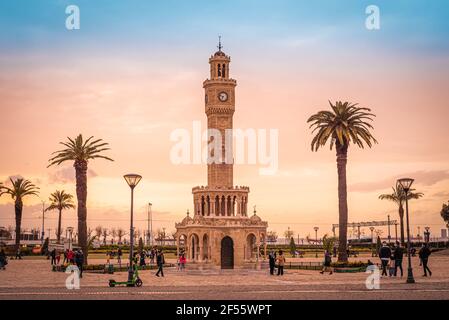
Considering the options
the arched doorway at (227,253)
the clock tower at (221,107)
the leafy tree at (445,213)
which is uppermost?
the clock tower at (221,107)

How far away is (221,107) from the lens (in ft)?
213

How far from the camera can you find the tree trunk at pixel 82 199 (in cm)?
5484

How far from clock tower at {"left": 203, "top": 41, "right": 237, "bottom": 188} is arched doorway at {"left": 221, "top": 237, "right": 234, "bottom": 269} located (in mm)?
6003

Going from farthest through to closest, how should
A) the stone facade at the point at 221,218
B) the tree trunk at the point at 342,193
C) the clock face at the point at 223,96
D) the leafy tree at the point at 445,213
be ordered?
the leafy tree at the point at 445,213
the clock face at the point at 223,96
the stone facade at the point at 221,218
the tree trunk at the point at 342,193

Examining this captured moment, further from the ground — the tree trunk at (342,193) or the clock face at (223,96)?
the clock face at (223,96)

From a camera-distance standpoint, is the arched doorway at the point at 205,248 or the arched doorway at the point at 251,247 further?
the arched doorway at the point at 251,247

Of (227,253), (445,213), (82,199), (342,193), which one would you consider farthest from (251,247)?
(445,213)

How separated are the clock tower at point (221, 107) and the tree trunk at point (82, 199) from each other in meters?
14.3

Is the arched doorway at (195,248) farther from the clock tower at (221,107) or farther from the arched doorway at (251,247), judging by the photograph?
the clock tower at (221,107)

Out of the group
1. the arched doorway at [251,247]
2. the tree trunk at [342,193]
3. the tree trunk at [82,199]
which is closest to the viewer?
the tree trunk at [342,193]

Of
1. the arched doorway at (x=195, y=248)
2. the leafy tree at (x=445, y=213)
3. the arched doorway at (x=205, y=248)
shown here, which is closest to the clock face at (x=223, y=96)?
the arched doorway at (x=205, y=248)

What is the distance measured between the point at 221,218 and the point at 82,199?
14767 millimetres
